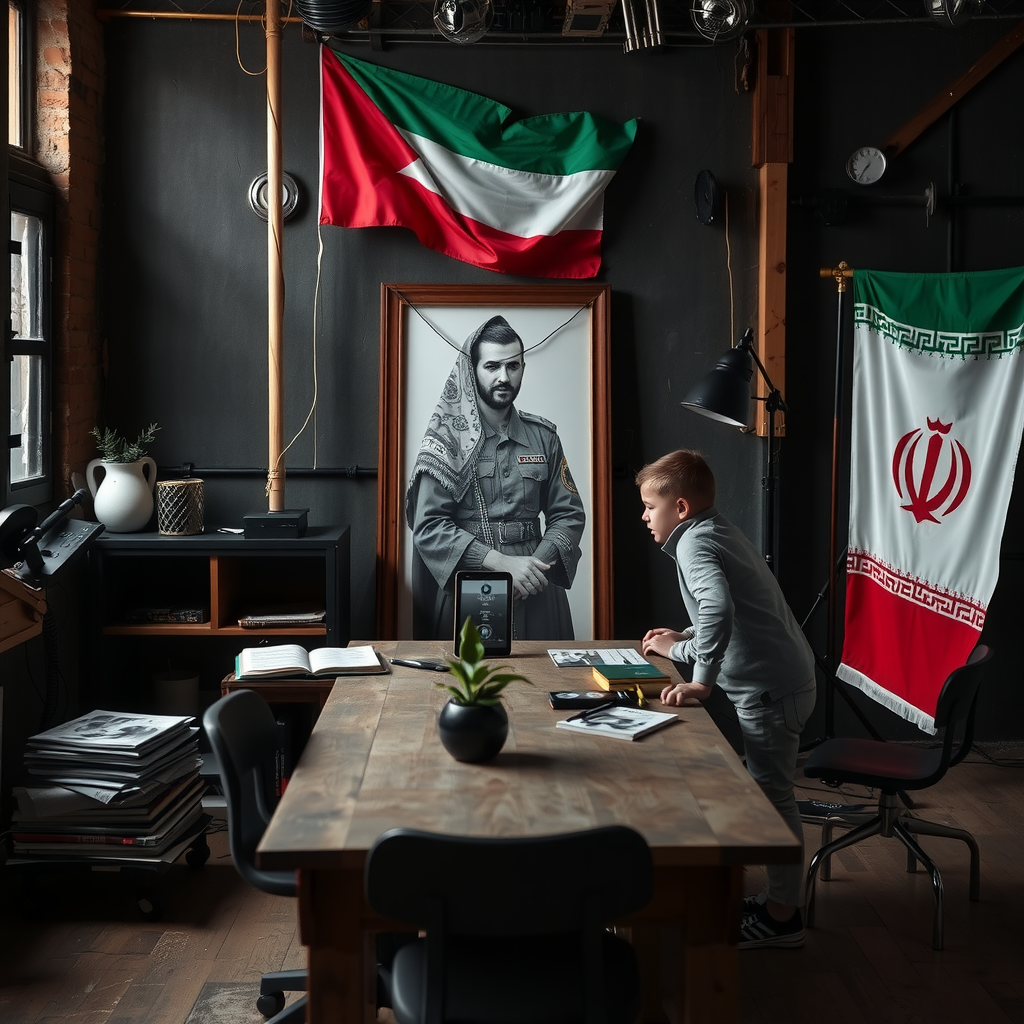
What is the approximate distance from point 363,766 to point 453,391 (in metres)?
2.71

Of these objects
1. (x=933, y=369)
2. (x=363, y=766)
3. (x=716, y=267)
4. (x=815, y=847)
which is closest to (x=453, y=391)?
(x=716, y=267)

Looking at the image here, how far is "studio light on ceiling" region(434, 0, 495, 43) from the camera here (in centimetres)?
416

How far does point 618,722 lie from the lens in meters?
2.74

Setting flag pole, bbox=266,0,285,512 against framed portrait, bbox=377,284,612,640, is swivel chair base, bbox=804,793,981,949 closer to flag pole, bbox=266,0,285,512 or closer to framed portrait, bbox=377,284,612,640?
framed portrait, bbox=377,284,612,640

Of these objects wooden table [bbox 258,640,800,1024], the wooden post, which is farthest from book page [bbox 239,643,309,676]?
the wooden post

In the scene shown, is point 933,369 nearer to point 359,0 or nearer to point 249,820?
point 359,0

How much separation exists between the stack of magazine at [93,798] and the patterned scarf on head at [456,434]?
172 centimetres

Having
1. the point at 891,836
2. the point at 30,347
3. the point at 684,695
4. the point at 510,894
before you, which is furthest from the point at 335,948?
the point at 30,347

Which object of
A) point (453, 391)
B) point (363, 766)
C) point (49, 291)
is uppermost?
point (49, 291)

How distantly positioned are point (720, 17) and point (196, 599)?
10.4 feet

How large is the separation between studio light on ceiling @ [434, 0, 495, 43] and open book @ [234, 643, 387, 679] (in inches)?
91.3

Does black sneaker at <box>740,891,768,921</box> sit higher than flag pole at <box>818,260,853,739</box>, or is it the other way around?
flag pole at <box>818,260,853,739</box>

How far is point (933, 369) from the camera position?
4.77 meters

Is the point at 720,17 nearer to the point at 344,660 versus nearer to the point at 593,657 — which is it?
the point at 593,657
